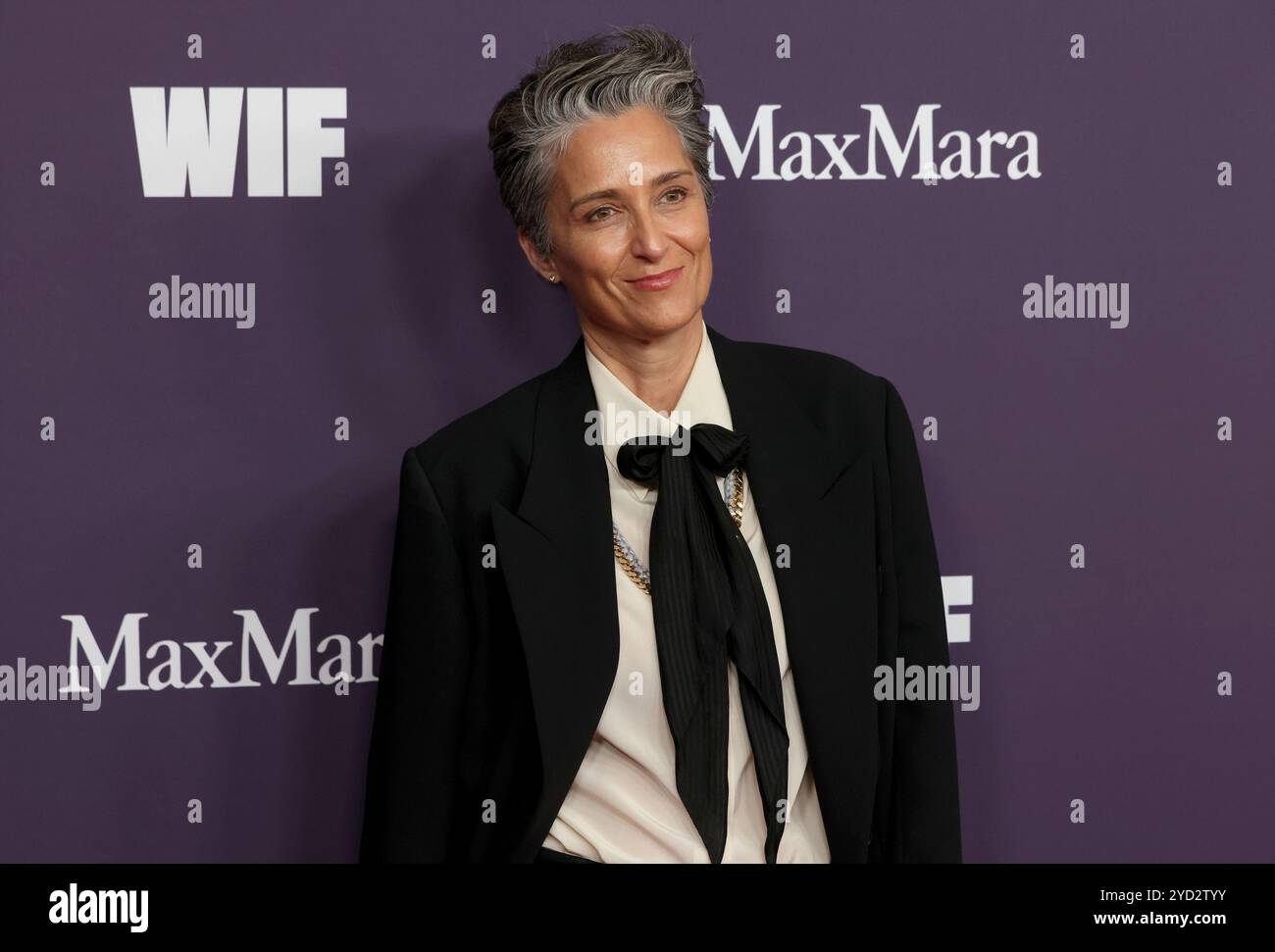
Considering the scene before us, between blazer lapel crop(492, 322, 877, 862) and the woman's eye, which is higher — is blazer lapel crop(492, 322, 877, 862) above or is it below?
below

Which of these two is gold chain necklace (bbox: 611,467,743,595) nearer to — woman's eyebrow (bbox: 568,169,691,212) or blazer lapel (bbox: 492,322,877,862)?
blazer lapel (bbox: 492,322,877,862)

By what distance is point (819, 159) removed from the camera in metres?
2.06

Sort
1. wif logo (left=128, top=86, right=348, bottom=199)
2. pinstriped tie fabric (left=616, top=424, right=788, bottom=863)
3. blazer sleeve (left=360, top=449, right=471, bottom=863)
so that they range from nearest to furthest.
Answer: pinstriped tie fabric (left=616, top=424, right=788, bottom=863) < blazer sleeve (left=360, top=449, right=471, bottom=863) < wif logo (left=128, top=86, right=348, bottom=199)

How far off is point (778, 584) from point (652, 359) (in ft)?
1.01

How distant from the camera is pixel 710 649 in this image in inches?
62.4

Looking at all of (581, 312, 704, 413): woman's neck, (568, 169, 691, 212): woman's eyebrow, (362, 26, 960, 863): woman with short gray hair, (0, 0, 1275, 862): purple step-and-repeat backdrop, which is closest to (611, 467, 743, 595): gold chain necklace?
(362, 26, 960, 863): woman with short gray hair

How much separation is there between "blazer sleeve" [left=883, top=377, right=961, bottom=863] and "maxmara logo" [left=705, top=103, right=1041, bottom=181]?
18.7 inches

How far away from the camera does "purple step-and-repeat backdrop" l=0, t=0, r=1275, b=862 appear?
199 centimetres

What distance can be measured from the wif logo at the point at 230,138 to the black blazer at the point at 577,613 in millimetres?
510

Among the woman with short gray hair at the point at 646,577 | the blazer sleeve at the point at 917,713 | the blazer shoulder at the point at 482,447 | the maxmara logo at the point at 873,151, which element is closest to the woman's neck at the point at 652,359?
the woman with short gray hair at the point at 646,577

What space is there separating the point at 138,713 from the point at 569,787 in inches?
30.7

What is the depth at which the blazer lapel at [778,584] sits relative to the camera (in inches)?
62.9

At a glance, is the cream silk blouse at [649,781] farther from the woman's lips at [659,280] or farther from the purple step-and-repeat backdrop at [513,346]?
the purple step-and-repeat backdrop at [513,346]
